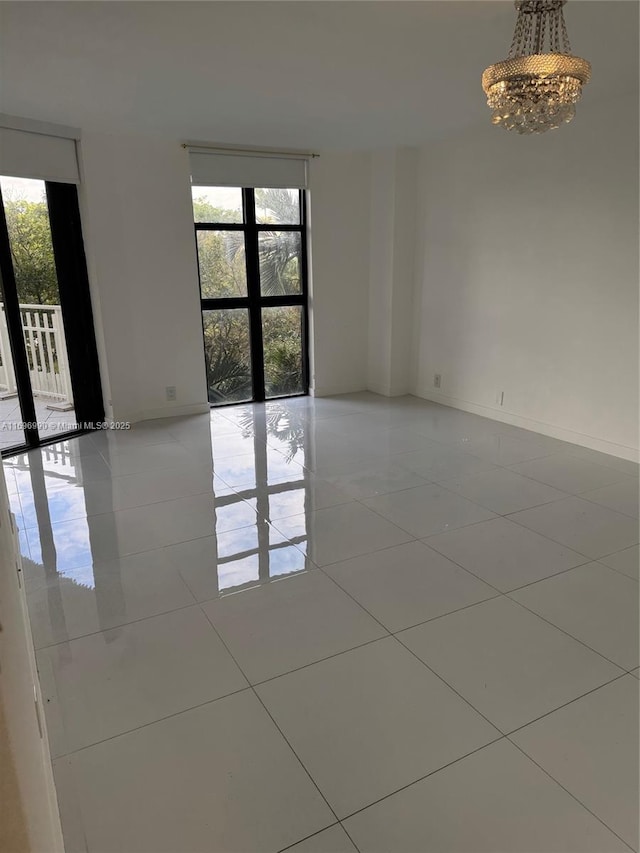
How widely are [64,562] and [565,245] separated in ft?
12.9

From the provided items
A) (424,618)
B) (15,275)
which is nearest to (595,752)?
(424,618)

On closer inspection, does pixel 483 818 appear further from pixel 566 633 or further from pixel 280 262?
pixel 280 262

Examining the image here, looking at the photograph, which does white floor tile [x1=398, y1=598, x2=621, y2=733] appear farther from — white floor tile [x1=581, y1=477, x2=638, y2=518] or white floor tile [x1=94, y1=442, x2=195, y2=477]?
white floor tile [x1=94, y1=442, x2=195, y2=477]

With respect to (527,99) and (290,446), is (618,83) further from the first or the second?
(290,446)

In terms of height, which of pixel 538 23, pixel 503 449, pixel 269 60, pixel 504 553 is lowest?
pixel 504 553

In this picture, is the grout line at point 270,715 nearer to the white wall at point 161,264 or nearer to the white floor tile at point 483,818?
the white floor tile at point 483,818

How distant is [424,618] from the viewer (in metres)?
2.23

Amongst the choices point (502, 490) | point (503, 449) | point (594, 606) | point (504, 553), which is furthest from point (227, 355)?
point (594, 606)

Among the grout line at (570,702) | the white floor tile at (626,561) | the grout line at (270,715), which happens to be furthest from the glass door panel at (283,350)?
the grout line at (570,702)

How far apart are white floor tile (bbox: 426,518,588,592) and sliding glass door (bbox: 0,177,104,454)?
328cm

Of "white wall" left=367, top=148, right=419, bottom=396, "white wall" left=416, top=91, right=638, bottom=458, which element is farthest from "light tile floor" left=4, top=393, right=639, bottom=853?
"white wall" left=367, top=148, right=419, bottom=396

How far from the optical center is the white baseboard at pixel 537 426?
3.98 meters

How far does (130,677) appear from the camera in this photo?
192 centimetres

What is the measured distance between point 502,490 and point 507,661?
1605 mm
